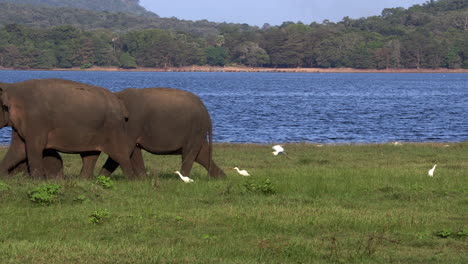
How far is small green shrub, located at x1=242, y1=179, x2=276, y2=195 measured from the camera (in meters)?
16.0

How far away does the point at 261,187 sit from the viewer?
16.0 metres

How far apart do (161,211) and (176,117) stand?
4.06 m

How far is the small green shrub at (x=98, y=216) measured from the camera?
1275 centimetres

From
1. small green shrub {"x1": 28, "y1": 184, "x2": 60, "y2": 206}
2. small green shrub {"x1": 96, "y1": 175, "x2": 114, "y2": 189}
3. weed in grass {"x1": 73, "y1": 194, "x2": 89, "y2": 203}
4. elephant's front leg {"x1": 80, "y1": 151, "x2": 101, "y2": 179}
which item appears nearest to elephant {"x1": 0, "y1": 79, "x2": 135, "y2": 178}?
elephant's front leg {"x1": 80, "y1": 151, "x2": 101, "y2": 179}

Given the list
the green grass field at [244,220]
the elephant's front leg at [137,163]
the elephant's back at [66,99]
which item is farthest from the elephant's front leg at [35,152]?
the elephant's front leg at [137,163]

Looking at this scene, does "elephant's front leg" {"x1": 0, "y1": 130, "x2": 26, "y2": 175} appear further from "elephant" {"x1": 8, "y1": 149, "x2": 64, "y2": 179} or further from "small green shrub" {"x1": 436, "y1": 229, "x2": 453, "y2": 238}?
"small green shrub" {"x1": 436, "y1": 229, "x2": 453, "y2": 238}

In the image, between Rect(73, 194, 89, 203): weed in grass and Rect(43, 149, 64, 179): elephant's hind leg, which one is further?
Rect(43, 149, 64, 179): elephant's hind leg

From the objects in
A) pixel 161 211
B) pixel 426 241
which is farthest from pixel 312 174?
pixel 426 241

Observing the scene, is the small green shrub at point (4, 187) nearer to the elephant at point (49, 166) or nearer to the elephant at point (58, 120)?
the elephant at point (58, 120)

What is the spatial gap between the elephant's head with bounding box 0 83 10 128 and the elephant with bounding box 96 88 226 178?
2233 mm

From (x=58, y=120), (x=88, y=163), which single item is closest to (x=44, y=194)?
(x=58, y=120)

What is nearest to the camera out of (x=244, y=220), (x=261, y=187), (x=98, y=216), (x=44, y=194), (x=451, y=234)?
(x=451, y=234)

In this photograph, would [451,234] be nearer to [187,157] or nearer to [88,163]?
[187,157]

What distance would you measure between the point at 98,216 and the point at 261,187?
13.3 ft
